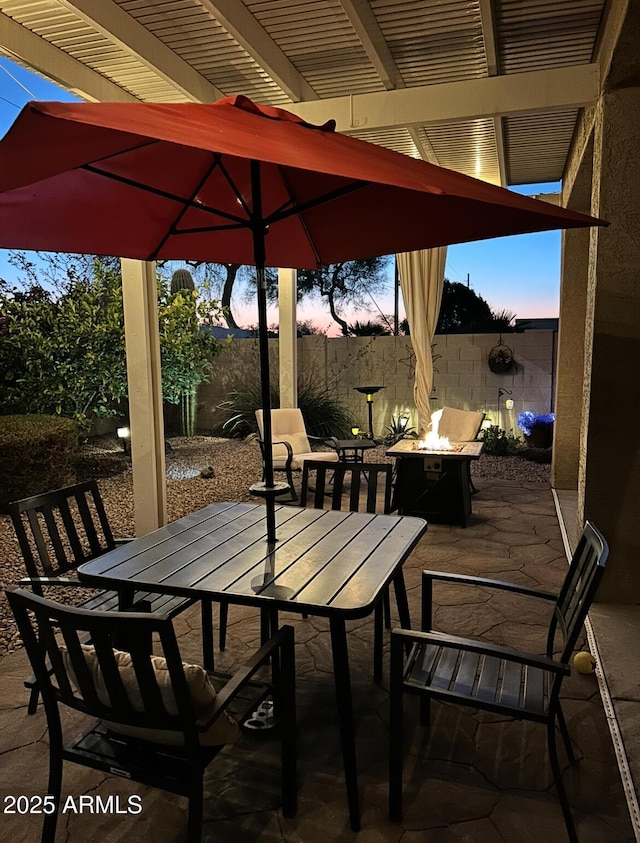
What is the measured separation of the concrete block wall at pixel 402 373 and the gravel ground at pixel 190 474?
0.90 meters

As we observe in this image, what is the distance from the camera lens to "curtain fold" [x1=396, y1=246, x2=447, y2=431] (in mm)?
7340

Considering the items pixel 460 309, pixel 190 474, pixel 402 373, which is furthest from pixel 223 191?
pixel 460 309

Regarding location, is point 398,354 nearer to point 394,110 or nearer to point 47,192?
point 394,110

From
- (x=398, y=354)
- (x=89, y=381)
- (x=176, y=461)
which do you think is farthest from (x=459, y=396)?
(x=89, y=381)

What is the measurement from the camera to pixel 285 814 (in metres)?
1.79

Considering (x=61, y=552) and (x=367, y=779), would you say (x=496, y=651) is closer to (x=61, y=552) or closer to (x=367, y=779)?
(x=367, y=779)

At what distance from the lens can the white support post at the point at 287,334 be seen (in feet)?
21.9

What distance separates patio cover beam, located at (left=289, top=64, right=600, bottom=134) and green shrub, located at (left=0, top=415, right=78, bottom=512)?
3.31m

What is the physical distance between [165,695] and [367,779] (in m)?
0.95

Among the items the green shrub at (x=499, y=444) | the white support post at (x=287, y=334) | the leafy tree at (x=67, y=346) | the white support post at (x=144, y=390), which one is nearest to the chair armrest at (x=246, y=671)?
the white support post at (x=144, y=390)

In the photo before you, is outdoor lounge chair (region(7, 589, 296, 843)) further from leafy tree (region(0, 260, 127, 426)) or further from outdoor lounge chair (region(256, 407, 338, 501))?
leafy tree (region(0, 260, 127, 426))

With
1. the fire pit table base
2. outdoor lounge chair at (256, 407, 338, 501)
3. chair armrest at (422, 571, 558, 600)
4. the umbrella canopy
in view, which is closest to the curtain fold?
outdoor lounge chair at (256, 407, 338, 501)

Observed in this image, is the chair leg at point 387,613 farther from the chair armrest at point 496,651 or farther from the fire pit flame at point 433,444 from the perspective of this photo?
the fire pit flame at point 433,444

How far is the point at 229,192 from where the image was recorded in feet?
8.60
